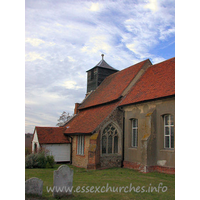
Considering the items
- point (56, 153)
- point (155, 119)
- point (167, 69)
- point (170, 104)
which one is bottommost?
point (56, 153)

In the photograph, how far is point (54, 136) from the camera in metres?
22.0

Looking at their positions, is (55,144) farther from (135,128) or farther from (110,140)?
(135,128)

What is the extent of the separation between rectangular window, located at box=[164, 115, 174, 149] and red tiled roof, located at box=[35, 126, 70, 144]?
35.8 ft

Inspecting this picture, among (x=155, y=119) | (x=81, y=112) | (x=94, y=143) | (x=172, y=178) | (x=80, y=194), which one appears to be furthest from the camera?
(x=81, y=112)

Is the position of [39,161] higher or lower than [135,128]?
lower

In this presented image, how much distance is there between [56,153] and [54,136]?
1789mm

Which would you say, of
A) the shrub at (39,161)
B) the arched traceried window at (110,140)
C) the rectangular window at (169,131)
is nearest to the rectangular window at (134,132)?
the arched traceried window at (110,140)

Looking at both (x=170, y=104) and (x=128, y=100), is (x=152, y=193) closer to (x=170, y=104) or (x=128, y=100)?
(x=170, y=104)

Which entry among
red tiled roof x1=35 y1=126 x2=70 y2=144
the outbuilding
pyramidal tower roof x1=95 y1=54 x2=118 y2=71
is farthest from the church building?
pyramidal tower roof x1=95 y1=54 x2=118 y2=71

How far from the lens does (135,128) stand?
17.0 metres

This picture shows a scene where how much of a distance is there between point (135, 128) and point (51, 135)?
9.48 metres

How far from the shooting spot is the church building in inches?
562

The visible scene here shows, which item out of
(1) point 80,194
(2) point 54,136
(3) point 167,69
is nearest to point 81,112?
(2) point 54,136

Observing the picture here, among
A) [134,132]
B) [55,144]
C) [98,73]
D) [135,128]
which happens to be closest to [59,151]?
[55,144]
